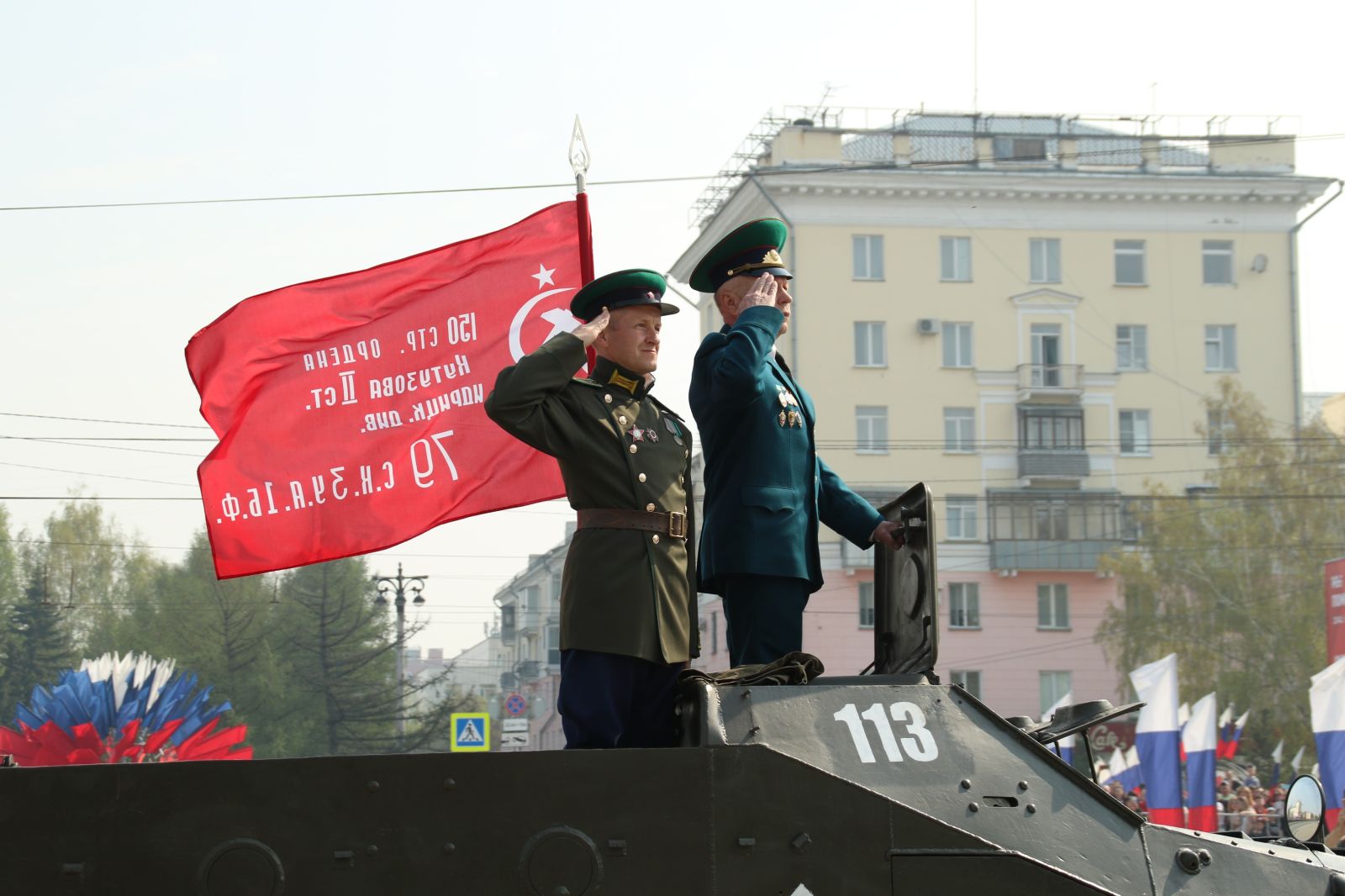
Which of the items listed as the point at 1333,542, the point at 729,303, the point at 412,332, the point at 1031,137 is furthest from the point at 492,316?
the point at 1031,137

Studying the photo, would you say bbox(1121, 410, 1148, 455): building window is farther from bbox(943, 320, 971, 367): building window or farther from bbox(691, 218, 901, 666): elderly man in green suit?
bbox(691, 218, 901, 666): elderly man in green suit

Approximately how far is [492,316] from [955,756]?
5763 millimetres

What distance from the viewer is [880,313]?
4925 centimetres

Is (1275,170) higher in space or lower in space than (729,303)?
higher

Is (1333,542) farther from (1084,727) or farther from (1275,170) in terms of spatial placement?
(1084,727)

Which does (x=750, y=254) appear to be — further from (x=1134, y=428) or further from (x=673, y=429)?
(x=1134, y=428)

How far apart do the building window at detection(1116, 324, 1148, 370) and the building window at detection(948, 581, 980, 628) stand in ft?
26.1

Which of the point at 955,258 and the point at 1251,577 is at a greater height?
the point at 955,258

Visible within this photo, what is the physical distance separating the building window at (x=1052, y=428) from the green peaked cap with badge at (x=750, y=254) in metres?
45.6

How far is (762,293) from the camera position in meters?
5.50

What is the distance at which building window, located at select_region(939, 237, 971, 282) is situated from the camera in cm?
4988

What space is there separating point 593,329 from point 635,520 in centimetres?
59

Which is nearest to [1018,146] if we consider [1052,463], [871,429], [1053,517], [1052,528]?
[1052,463]

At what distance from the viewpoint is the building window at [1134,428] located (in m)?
51.2
